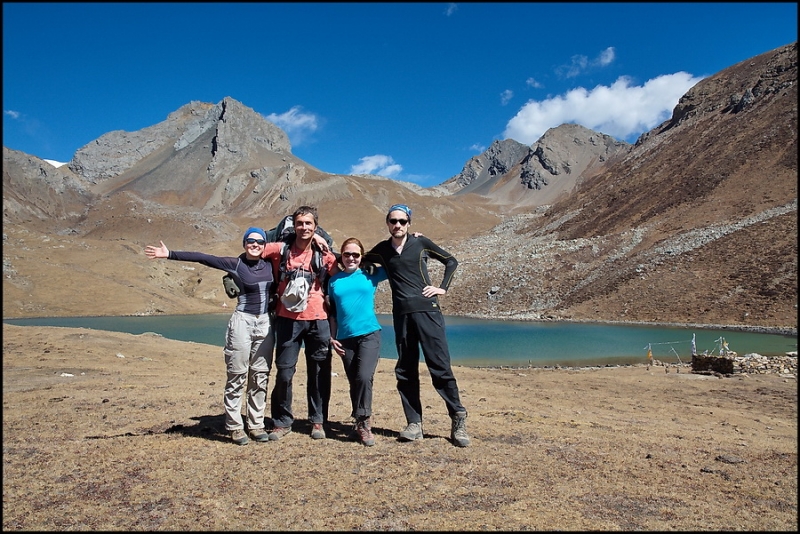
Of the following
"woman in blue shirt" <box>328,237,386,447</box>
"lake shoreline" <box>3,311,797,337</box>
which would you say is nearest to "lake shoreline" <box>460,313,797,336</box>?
"lake shoreline" <box>3,311,797,337</box>

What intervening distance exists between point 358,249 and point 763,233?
166 feet

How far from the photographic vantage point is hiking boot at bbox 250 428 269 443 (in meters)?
5.89

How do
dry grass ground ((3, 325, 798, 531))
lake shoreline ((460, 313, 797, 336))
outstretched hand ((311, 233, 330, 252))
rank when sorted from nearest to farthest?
1. dry grass ground ((3, 325, 798, 531))
2. outstretched hand ((311, 233, 330, 252))
3. lake shoreline ((460, 313, 797, 336))

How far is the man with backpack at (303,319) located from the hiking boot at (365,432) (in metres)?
0.47

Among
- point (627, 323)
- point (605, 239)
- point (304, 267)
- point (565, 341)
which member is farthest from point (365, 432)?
point (605, 239)

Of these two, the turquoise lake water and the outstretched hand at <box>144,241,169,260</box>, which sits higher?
the outstretched hand at <box>144,241,169,260</box>

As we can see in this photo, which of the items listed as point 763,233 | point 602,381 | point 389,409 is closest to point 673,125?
point 763,233

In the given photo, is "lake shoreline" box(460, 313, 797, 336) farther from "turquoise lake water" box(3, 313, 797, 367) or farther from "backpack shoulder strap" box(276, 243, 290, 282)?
"backpack shoulder strap" box(276, 243, 290, 282)

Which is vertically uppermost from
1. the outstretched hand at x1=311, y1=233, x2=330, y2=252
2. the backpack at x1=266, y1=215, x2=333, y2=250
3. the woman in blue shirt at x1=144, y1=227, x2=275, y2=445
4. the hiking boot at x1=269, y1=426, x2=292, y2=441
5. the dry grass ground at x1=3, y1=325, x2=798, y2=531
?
the backpack at x1=266, y1=215, x2=333, y2=250

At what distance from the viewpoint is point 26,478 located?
4652 mm

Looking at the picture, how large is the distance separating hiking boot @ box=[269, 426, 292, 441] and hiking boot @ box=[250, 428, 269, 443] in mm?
73

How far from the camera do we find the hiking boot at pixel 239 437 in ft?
18.9

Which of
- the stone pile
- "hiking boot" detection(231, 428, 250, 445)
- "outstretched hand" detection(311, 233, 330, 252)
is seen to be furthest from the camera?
the stone pile

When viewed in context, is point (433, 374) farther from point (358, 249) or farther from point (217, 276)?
point (217, 276)
